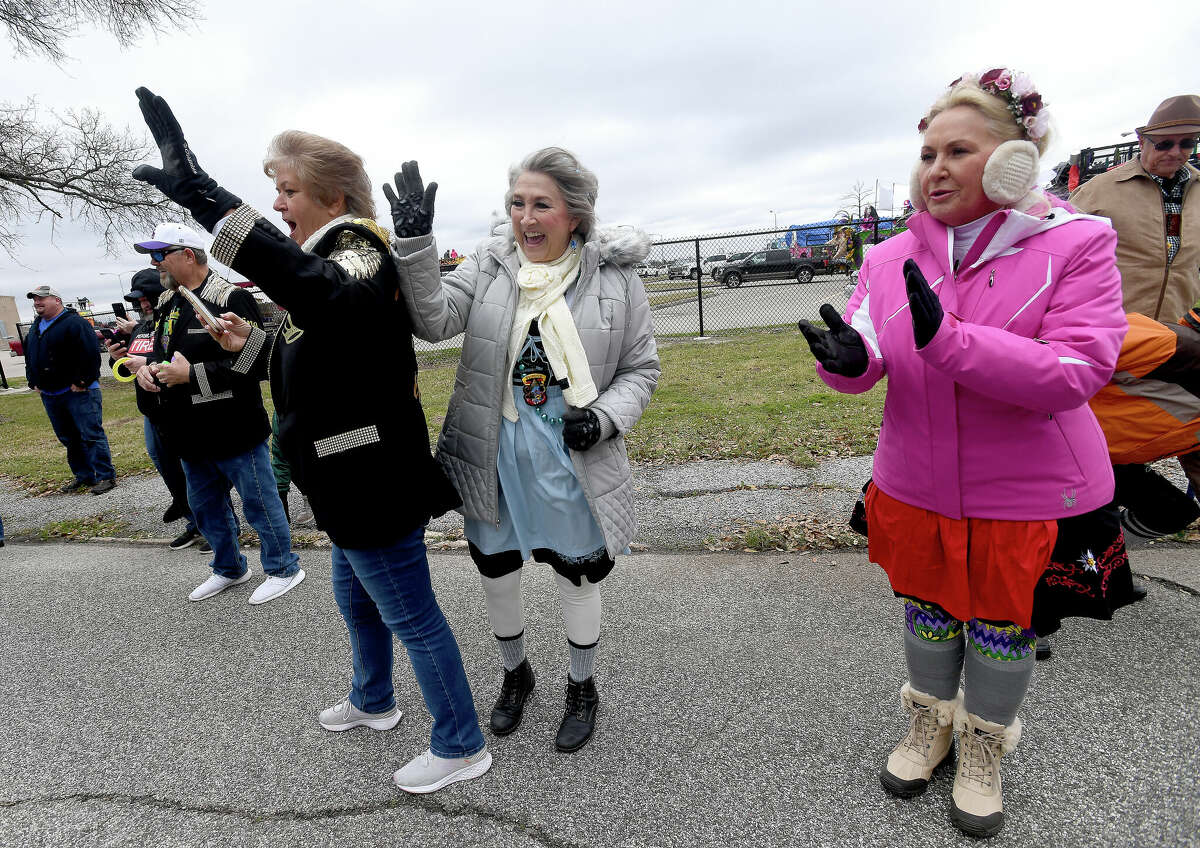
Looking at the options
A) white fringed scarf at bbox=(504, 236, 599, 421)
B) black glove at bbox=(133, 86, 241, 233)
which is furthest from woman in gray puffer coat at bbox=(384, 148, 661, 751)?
black glove at bbox=(133, 86, 241, 233)

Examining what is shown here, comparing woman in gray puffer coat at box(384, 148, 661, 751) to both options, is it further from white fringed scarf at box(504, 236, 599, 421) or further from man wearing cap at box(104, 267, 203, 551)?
man wearing cap at box(104, 267, 203, 551)

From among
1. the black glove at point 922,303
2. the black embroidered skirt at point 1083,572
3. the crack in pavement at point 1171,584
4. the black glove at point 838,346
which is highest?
the black glove at point 922,303

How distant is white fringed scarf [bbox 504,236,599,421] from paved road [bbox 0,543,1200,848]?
51.1 inches

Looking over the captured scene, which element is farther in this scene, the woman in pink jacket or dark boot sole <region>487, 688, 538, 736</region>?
dark boot sole <region>487, 688, 538, 736</region>

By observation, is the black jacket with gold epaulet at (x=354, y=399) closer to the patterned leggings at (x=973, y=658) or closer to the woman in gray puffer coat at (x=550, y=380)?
the woman in gray puffer coat at (x=550, y=380)

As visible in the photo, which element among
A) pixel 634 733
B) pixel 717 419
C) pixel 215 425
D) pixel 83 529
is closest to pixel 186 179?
pixel 634 733

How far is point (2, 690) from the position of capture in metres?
2.96

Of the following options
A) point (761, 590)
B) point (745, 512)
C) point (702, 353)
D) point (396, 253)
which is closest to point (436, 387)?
point (702, 353)

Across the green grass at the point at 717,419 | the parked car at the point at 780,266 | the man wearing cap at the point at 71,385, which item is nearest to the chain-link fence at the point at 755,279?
the parked car at the point at 780,266

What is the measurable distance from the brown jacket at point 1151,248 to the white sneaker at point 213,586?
16.8 ft

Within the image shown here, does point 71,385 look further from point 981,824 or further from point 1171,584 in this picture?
point 1171,584

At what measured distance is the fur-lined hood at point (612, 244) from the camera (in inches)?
87.0

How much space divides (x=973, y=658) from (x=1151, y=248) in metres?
2.52

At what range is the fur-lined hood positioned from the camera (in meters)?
2.21
